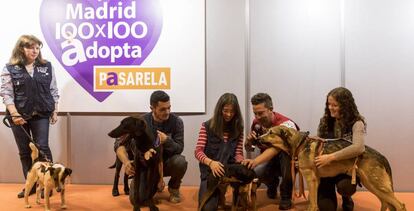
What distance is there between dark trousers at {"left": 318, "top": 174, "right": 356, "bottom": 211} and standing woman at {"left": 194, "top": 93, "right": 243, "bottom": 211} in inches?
25.6

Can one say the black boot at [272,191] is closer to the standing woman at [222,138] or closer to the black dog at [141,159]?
the standing woman at [222,138]

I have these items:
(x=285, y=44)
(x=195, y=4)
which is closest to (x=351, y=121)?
(x=285, y=44)

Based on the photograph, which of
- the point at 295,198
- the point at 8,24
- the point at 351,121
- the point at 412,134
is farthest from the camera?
the point at 8,24

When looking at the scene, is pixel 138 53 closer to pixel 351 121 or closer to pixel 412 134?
pixel 351 121

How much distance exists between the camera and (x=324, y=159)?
289 centimetres

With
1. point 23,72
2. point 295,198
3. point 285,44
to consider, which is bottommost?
point 295,198

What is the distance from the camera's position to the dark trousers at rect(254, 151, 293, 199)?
11.3 feet

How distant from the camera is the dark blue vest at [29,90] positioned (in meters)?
3.78

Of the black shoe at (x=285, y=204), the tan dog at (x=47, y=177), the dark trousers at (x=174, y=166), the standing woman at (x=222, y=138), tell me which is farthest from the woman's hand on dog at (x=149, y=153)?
the black shoe at (x=285, y=204)

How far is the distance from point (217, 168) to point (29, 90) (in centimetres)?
191

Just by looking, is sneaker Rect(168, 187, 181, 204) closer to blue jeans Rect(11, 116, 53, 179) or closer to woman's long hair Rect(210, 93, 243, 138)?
woman's long hair Rect(210, 93, 243, 138)

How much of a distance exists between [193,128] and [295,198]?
3.99 feet

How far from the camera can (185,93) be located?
4.20 meters

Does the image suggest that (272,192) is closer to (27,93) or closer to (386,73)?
(386,73)
